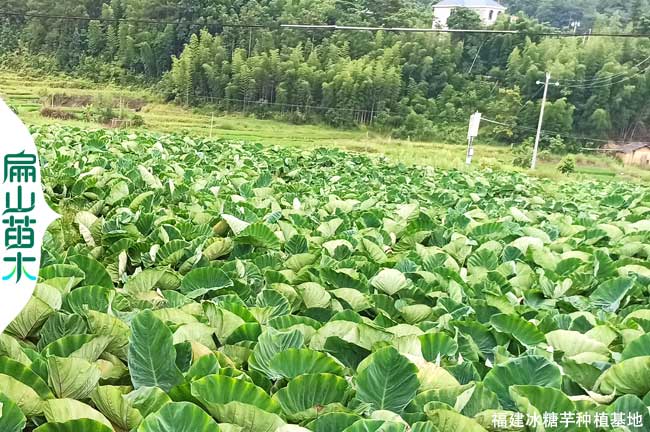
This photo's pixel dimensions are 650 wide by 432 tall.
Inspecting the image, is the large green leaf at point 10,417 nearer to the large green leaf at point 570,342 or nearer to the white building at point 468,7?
the large green leaf at point 570,342

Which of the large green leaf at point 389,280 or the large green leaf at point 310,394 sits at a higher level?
the large green leaf at point 310,394

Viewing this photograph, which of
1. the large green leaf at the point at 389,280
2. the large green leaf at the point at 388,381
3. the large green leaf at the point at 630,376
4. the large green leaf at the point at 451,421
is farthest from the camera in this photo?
the large green leaf at the point at 389,280

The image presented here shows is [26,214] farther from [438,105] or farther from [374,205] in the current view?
[438,105]

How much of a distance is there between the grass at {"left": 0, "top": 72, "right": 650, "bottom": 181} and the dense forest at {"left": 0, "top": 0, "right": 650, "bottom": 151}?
89 centimetres

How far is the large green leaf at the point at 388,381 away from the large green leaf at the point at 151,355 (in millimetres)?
314

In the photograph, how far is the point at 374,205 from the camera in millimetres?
3936

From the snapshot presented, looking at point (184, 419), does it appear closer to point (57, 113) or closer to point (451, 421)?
point (451, 421)

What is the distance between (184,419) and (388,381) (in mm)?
367

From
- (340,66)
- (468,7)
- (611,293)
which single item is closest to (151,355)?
(611,293)

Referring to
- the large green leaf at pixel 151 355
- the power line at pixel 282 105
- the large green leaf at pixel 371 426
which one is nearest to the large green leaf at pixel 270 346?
the large green leaf at pixel 151 355

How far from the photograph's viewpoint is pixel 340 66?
30.5 metres

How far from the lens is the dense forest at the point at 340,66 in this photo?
29797mm

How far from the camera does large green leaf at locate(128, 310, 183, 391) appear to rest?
41.4 inches

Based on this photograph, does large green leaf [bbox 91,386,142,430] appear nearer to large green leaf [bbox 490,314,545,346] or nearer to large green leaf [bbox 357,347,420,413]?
large green leaf [bbox 357,347,420,413]
